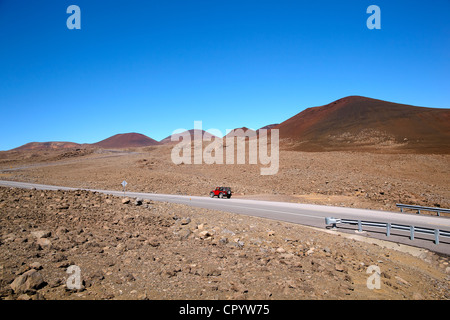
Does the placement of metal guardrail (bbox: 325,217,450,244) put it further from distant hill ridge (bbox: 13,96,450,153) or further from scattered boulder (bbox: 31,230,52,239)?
distant hill ridge (bbox: 13,96,450,153)

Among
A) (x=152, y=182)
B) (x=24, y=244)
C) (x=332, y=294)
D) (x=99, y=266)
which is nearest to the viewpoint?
(x=332, y=294)

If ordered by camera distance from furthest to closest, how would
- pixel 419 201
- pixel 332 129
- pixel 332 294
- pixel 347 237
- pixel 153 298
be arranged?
pixel 332 129 < pixel 419 201 < pixel 347 237 < pixel 332 294 < pixel 153 298

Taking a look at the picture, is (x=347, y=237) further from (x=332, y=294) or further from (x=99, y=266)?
(x=99, y=266)

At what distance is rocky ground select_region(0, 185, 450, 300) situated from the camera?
20.1 ft

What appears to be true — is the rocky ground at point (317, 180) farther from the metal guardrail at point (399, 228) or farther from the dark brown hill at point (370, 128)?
the dark brown hill at point (370, 128)

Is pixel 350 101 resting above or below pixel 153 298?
above

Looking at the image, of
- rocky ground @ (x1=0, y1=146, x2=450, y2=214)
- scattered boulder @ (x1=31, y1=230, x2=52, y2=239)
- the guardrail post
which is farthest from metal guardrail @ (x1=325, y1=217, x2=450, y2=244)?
scattered boulder @ (x1=31, y1=230, x2=52, y2=239)

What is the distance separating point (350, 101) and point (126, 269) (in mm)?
143449

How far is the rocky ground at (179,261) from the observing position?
20.1ft

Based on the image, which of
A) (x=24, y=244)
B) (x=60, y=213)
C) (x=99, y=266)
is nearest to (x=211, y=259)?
(x=99, y=266)

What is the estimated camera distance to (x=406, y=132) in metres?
74.3

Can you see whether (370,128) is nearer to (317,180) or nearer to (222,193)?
(317,180)


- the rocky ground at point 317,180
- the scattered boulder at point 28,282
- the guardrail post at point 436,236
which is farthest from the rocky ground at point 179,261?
the rocky ground at point 317,180

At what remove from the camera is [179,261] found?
790 cm
